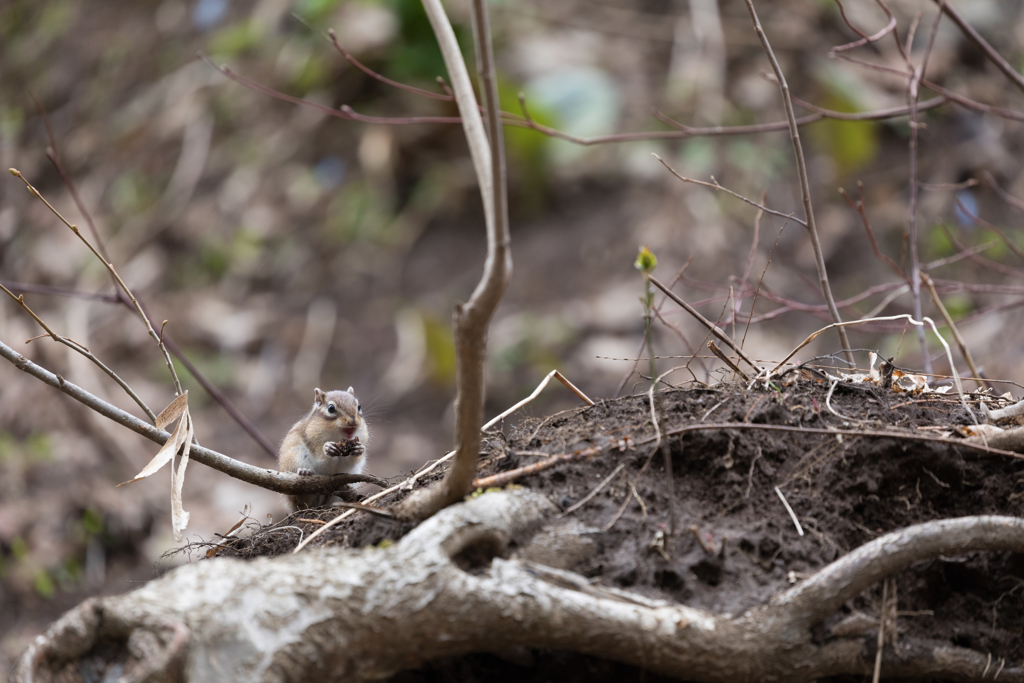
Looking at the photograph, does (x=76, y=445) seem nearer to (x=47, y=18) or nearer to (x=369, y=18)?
(x=369, y=18)

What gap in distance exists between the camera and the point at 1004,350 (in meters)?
6.47

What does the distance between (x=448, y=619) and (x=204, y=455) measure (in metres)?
1.16

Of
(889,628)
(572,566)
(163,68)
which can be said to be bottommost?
(889,628)

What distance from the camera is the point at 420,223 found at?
31.4 ft

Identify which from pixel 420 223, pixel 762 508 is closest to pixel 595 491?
pixel 762 508

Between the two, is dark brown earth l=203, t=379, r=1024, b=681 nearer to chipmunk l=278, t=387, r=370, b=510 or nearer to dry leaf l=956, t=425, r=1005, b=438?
dry leaf l=956, t=425, r=1005, b=438

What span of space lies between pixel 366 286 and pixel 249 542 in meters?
7.11

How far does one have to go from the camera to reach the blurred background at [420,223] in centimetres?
741

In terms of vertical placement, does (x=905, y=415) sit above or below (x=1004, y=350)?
below

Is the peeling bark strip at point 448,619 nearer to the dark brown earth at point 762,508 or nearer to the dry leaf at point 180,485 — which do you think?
the dark brown earth at point 762,508

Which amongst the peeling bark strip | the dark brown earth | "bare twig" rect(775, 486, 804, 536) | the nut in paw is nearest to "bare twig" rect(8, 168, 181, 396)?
the dark brown earth

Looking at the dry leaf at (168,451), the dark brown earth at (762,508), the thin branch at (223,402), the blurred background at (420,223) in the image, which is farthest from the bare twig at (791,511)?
the blurred background at (420,223)

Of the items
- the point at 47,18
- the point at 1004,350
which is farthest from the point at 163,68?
the point at 1004,350

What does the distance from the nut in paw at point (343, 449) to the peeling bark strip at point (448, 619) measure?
1.57 meters
